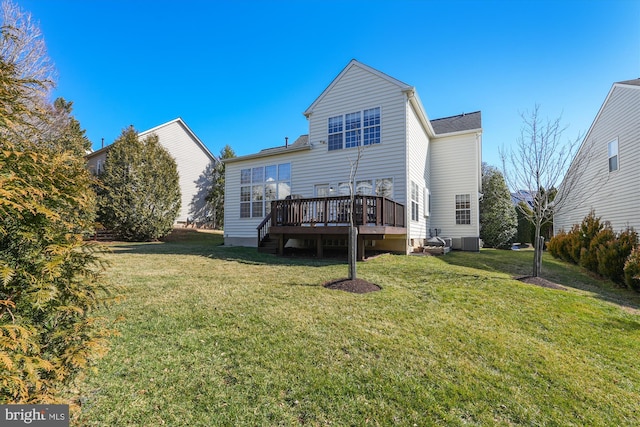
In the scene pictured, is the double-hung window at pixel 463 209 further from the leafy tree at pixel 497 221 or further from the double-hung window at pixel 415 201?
the leafy tree at pixel 497 221

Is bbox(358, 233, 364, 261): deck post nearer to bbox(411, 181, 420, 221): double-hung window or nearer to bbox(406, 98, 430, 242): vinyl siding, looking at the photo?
bbox(406, 98, 430, 242): vinyl siding

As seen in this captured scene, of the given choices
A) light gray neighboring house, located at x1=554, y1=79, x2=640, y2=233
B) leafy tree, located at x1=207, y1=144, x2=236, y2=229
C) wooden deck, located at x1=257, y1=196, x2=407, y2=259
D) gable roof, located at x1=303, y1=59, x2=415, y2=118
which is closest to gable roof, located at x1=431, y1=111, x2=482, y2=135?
light gray neighboring house, located at x1=554, y1=79, x2=640, y2=233

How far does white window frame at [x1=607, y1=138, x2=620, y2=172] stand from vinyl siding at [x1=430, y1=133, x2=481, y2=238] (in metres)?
5.26

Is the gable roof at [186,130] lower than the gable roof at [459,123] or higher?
higher

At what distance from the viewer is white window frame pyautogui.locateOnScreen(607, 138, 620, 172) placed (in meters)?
12.1

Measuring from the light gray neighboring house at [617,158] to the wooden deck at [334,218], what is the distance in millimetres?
6464

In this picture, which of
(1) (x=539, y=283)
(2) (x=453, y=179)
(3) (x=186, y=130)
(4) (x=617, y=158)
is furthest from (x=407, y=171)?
(3) (x=186, y=130)

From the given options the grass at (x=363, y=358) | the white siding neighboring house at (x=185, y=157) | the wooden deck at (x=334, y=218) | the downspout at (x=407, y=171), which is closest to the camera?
the grass at (x=363, y=358)

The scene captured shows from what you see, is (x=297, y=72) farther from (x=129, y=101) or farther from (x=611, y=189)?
(x=611, y=189)

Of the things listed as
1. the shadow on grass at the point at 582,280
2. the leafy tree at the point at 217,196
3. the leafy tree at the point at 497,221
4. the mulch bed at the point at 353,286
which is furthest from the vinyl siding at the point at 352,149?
the leafy tree at the point at 217,196

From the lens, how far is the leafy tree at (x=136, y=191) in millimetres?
16281

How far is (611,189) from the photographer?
1253cm

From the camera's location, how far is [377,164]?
1144 centimetres

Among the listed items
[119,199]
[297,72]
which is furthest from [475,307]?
[119,199]
